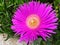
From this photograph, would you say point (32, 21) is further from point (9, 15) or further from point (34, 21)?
point (9, 15)

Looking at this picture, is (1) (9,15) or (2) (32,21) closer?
(2) (32,21)

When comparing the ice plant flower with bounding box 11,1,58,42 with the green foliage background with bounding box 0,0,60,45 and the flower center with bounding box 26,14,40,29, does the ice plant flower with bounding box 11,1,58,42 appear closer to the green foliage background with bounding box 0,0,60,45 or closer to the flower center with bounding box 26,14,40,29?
the flower center with bounding box 26,14,40,29

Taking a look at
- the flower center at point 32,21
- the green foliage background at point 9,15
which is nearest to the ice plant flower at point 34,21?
the flower center at point 32,21

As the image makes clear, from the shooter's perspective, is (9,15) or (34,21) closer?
(34,21)

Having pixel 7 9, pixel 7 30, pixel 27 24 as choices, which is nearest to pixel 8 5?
pixel 7 9

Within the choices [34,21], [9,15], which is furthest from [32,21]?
[9,15]

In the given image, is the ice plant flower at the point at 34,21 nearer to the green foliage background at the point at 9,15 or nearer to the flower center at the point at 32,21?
the flower center at the point at 32,21

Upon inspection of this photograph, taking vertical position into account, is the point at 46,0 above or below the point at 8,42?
above

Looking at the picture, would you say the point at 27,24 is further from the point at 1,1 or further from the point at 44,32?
the point at 1,1
